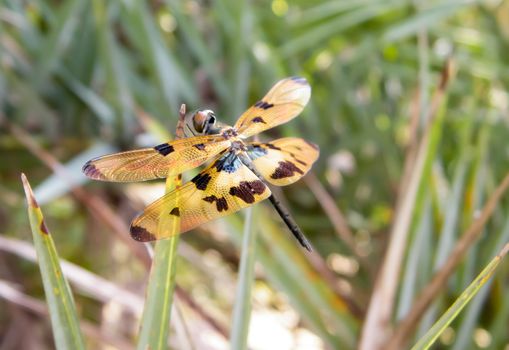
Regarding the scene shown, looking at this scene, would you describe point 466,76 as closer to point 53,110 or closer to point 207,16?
point 207,16

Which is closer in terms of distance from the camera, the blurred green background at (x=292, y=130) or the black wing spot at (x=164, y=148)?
the black wing spot at (x=164, y=148)

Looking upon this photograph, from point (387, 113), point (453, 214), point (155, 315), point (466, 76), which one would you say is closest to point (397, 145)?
point (387, 113)

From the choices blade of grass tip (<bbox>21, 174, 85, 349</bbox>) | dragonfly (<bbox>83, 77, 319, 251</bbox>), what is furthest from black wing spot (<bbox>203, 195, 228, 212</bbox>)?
blade of grass tip (<bbox>21, 174, 85, 349</bbox>)

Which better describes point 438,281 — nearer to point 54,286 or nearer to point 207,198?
point 207,198

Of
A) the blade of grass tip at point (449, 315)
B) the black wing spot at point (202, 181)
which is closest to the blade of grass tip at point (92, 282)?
the black wing spot at point (202, 181)

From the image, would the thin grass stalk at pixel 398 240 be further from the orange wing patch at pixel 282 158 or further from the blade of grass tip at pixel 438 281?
the orange wing patch at pixel 282 158

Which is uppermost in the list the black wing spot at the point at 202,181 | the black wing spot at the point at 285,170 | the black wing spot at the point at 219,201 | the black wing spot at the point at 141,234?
the black wing spot at the point at 285,170
